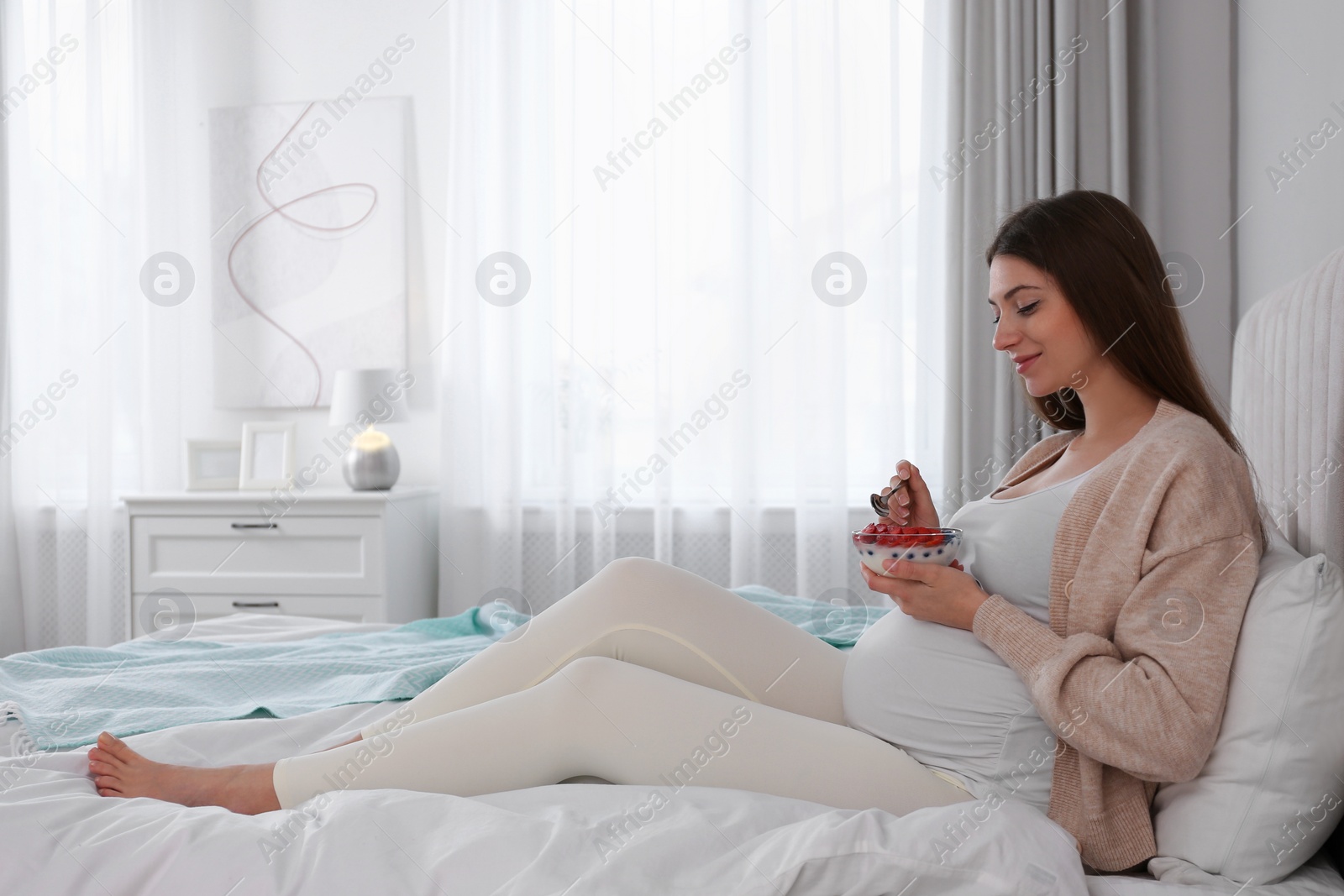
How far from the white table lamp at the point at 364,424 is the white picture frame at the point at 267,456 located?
0.82ft

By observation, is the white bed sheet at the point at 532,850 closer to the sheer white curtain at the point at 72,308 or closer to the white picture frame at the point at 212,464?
the white picture frame at the point at 212,464

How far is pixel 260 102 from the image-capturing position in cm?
347

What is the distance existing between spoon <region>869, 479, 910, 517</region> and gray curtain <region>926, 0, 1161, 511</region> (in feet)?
5.26

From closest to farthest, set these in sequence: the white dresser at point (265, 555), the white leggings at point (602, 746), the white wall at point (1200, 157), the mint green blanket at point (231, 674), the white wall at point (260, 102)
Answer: the white leggings at point (602, 746)
the mint green blanket at point (231, 674)
the white wall at point (1200, 157)
the white dresser at point (265, 555)
the white wall at point (260, 102)

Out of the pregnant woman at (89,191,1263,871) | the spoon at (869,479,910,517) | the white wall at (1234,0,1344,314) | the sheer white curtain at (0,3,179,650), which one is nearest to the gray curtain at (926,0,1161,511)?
the white wall at (1234,0,1344,314)

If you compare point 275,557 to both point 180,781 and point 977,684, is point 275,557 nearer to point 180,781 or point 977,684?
point 180,781

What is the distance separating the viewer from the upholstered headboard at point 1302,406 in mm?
1107

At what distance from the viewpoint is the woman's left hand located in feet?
3.50

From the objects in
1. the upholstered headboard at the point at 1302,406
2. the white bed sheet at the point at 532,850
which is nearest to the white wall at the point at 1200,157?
the upholstered headboard at the point at 1302,406

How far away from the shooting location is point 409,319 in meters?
3.38

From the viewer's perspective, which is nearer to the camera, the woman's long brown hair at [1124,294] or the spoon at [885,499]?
the woman's long brown hair at [1124,294]

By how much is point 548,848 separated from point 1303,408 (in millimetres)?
1114

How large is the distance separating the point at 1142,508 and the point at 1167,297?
319 millimetres

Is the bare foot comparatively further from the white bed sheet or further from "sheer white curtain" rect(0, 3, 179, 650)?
"sheer white curtain" rect(0, 3, 179, 650)
